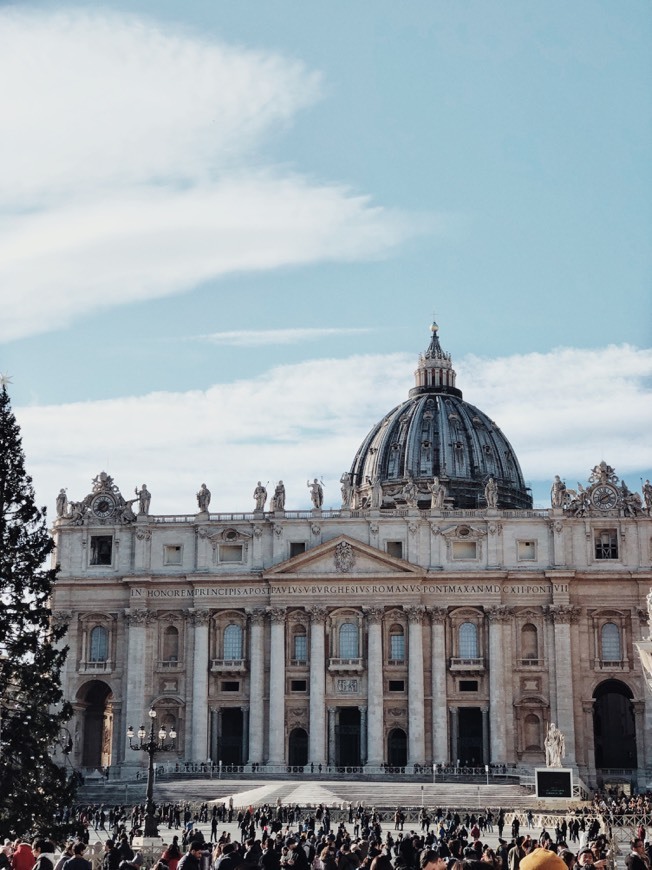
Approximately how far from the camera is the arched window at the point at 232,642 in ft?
294

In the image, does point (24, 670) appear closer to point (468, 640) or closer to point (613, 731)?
point (468, 640)

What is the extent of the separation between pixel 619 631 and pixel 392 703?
1467cm

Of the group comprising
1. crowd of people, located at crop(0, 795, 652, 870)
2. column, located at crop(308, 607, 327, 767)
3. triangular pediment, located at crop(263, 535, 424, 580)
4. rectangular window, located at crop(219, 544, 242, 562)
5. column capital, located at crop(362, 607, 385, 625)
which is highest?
rectangular window, located at crop(219, 544, 242, 562)

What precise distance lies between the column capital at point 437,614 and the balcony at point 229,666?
11.9 m

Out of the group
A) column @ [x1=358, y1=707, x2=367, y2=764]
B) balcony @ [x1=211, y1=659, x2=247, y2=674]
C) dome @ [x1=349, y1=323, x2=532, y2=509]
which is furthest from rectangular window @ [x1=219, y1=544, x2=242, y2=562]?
dome @ [x1=349, y1=323, x2=532, y2=509]

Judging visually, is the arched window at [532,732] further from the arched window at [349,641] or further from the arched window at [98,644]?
the arched window at [98,644]

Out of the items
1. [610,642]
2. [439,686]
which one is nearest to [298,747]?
[439,686]

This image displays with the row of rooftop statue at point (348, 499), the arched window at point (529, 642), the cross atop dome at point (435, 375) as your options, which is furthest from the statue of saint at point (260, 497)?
the cross atop dome at point (435, 375)

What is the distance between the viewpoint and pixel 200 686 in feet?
289

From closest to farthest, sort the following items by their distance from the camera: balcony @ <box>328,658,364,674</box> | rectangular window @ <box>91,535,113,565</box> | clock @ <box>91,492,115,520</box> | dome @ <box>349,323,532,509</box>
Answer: balcony @ <box>328,658,364,674</box> < rectangular window @ <box>91,535,113,565</box> < clock @ <box>91,492,115,520</box> < dome @ <box>349,323,532,509</box>

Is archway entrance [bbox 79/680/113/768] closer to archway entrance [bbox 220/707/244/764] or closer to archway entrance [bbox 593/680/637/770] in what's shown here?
archway entrance [bbox 220/707/244/764]

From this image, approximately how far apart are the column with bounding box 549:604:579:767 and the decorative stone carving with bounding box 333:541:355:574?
12.6m

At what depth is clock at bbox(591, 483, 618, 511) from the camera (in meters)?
89.1

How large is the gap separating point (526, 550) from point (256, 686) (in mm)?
18704
